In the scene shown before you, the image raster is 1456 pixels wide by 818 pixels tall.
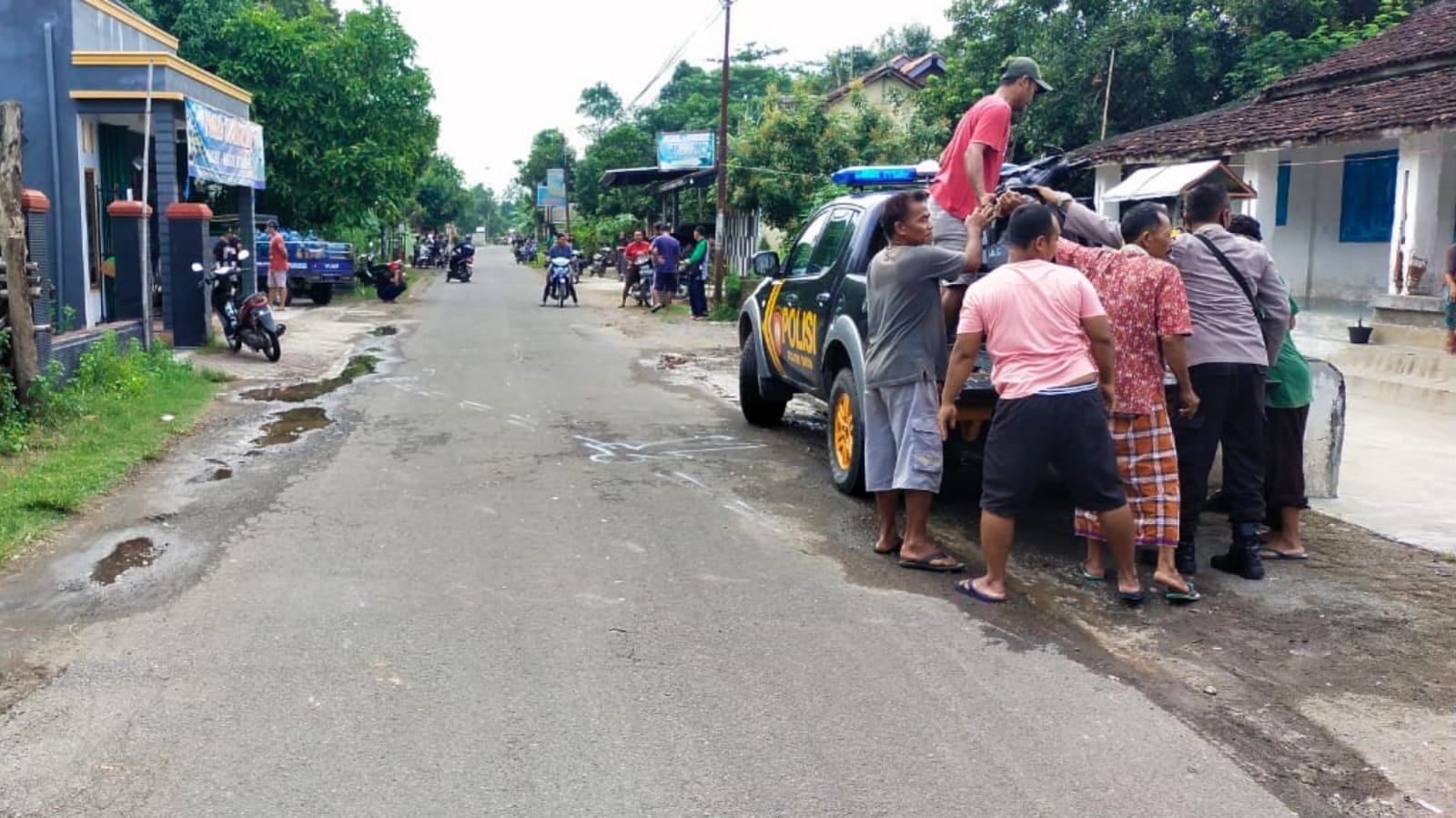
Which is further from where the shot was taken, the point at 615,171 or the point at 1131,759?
the point at 615,171

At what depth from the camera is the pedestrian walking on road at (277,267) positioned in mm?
22422

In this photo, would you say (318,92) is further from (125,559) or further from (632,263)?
(125,559)

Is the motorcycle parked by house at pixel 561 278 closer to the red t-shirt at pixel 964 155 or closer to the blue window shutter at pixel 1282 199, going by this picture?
the blue window shutter at pixel 1282 199

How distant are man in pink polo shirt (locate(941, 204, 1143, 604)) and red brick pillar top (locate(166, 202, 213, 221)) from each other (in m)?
11.7

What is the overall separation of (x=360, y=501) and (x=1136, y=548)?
456cm

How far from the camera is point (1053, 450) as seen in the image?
17.7 feet

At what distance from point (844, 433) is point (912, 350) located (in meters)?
1.66

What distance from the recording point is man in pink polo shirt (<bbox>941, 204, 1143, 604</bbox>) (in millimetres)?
5352

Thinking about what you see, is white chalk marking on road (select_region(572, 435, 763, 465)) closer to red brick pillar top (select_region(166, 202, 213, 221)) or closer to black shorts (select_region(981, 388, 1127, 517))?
black shorts (select_region(981, 388, 1127, 517))

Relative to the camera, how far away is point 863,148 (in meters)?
25.5

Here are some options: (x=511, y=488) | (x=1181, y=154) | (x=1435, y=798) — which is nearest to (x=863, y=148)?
(x=1181, y=154)

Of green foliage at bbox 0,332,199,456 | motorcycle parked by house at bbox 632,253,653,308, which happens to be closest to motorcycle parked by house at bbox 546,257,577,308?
motorcycle parked by house at bbox 632,253,653,308

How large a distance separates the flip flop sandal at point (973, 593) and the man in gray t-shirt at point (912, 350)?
1.05 ft

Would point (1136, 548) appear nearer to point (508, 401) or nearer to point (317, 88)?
point (508, 401)
